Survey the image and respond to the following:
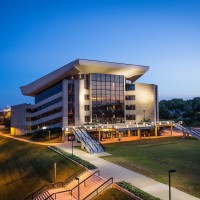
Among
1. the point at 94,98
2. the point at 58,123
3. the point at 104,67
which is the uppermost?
the point at 104,67

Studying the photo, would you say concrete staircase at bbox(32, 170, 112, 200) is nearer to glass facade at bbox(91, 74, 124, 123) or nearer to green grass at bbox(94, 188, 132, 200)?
green grass at bbox(94, 188, 132, 200)

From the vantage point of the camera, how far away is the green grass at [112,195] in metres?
17.8

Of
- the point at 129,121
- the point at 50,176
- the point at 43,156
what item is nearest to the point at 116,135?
the point at 129,121

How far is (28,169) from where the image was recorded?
32281mm

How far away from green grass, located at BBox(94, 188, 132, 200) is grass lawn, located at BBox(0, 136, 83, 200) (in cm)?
747

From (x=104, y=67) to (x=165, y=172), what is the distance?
31844 millimetres

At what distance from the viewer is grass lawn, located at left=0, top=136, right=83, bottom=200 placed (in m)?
26.3

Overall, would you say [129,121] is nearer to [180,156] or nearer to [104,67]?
[104,67]

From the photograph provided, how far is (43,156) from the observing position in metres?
34.8

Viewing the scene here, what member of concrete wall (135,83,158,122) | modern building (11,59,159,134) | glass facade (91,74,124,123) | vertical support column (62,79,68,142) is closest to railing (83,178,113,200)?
vertical support column (62,79,68,142)

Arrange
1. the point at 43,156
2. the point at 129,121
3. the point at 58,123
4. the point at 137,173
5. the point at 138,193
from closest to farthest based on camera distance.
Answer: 1. the point at 138,193
2. the point at 137,173
3. the point at 43,156
4. the point at 58,123
5. the point at 129,121

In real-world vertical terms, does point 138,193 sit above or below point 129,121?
below

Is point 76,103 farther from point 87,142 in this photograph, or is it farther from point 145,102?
point 145,102

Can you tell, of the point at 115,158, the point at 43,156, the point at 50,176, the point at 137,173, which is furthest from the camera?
the point at 43,156
